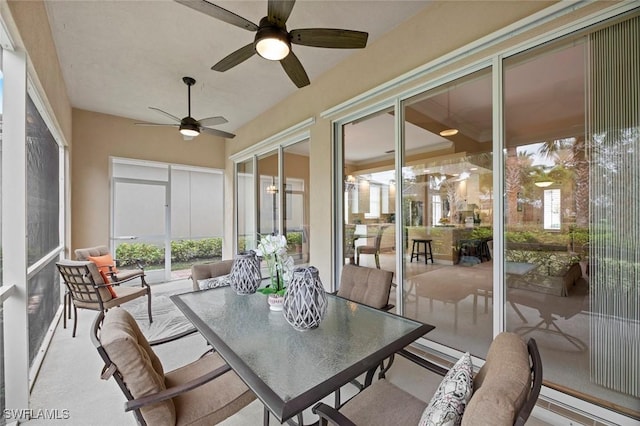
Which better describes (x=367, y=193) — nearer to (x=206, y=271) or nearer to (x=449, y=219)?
(x=449, y=219)

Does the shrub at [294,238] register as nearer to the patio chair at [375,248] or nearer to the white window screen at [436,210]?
the patio chair at [375,248]

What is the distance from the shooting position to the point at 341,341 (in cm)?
144

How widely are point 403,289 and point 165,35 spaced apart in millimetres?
3654

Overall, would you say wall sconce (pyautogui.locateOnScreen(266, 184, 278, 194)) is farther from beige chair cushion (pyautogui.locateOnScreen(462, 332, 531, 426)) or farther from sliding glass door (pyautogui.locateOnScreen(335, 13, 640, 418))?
beige chair cushion (pyautogui.locateOnScreen(462, 332, 531, 426))

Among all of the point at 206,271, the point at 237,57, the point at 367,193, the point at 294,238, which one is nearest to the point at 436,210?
the point at 367,193

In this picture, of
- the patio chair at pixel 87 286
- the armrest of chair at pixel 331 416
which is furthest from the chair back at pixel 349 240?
the patio chair at pixel 87 286

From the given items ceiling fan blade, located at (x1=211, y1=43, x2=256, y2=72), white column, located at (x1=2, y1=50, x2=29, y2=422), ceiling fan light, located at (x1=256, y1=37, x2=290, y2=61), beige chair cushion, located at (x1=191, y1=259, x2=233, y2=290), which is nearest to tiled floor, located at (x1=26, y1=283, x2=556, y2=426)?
white column, located at (x1=2, y1=50, x2=29, y2=422)

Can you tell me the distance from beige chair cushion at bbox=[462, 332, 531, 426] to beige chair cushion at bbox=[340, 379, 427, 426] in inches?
18.8

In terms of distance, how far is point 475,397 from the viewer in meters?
0.79

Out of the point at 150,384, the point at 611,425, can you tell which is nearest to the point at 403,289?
the point at 611,425

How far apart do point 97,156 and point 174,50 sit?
3.06 meters

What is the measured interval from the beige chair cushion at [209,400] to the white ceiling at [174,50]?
2.95m

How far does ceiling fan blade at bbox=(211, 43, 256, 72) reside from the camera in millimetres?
2177

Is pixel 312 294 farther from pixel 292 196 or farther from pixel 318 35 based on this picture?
pixel 292 196
